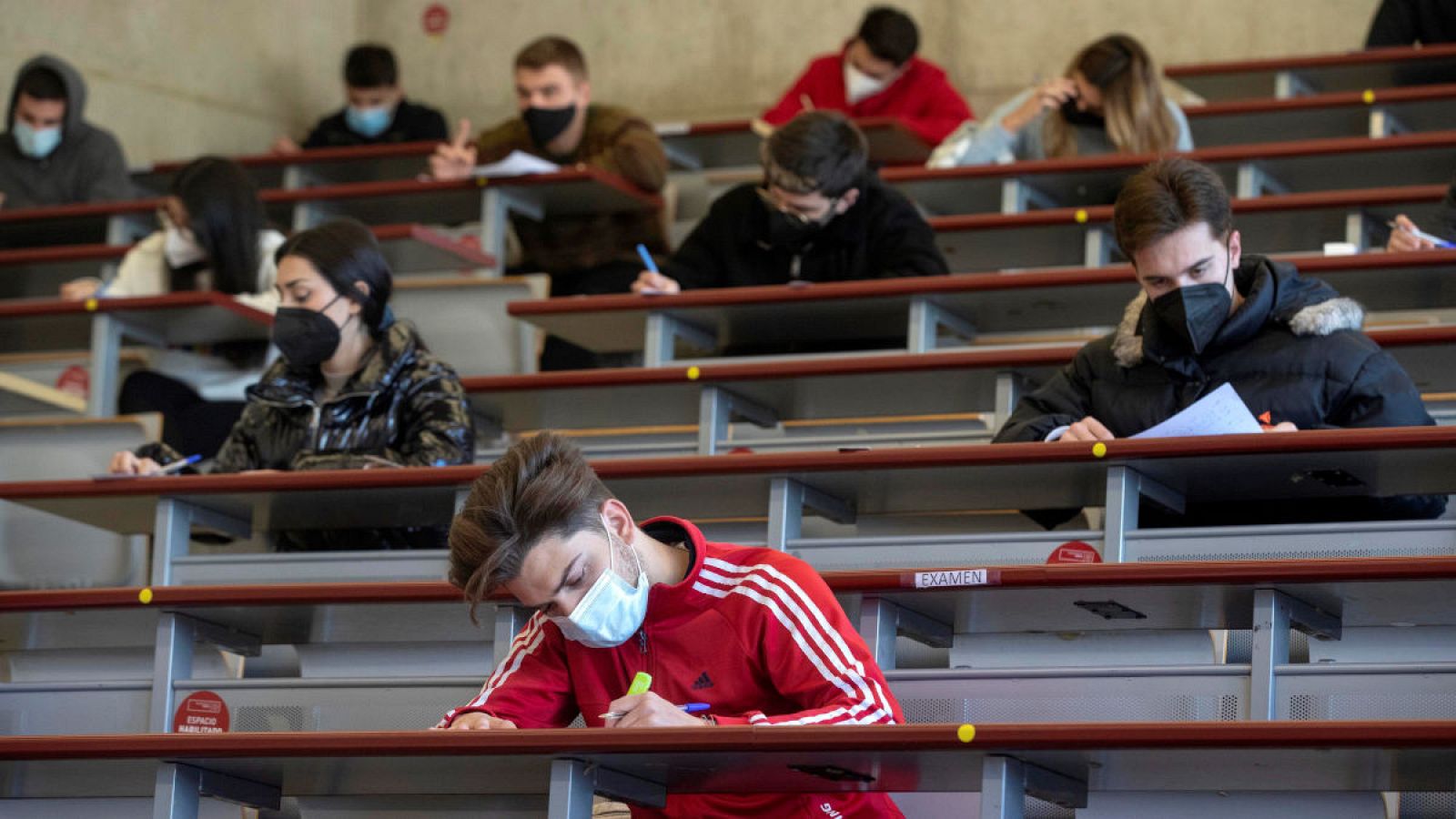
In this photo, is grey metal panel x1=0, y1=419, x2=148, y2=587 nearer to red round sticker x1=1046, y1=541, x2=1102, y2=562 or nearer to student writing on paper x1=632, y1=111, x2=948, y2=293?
student writing on paper x1=632, y1=111, x2=948, y2=293

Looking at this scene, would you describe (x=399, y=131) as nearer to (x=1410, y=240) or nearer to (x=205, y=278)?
(x=205, y=278)

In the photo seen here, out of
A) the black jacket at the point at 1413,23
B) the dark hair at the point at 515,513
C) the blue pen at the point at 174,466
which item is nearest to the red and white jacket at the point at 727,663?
the dark hair at the point at 515,513

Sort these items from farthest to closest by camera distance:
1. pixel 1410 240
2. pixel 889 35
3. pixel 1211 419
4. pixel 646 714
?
pixel 889 35, pixel 1410 240, pixel 1211 419, pixel 646 714

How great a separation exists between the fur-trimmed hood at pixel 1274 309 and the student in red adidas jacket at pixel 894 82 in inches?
95.5

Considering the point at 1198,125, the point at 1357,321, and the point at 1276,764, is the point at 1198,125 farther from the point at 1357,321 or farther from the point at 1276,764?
the point at 1276,764

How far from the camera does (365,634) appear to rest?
8.89ft

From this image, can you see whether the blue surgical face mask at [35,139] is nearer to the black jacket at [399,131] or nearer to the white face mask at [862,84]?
the black jacket at [399,131]

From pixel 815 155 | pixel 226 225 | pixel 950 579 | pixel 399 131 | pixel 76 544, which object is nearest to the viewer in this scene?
pixel 950 579

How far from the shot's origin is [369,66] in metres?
5.89

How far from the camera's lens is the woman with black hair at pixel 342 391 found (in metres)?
3.10

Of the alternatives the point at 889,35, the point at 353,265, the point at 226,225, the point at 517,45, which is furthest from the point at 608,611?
the point at 517,45

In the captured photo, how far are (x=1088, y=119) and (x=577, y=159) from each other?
1.22 meters

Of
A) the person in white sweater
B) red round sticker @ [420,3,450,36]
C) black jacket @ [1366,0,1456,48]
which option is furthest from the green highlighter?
red round sticker @ [420,3,450,36]

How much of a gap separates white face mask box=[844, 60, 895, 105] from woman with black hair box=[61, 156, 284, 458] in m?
1.73
